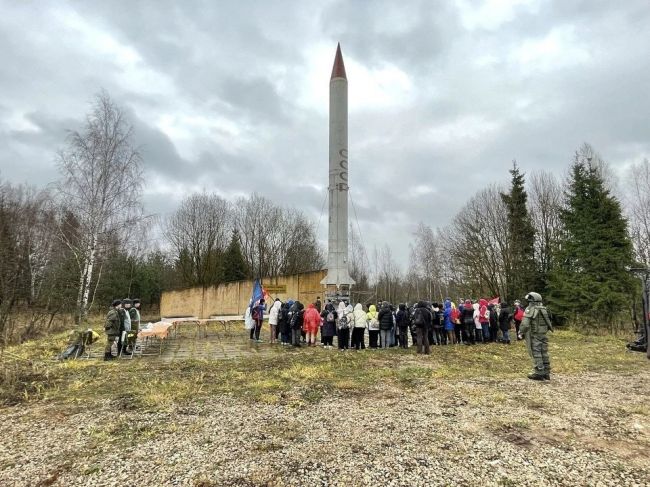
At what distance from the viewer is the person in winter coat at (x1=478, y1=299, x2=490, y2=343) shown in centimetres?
1445

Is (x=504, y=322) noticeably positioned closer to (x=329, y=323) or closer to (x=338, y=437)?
(x=329, y=323)

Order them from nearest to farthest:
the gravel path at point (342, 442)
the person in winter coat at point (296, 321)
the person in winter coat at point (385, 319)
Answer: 1. the gravel path at point (342, 442)
2. the person in winter coat at point (385, 319)
3. the person in winter coat at point (296, 321)

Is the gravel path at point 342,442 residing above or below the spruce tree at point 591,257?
below

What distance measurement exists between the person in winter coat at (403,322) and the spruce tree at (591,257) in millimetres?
16023

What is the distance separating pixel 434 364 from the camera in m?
9.96

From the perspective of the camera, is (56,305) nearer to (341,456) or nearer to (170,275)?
(170,275)

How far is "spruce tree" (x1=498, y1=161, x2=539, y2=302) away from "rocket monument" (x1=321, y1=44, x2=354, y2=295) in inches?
631

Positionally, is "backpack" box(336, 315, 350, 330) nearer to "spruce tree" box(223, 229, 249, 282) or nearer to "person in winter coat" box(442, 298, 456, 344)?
"person in winter coat" box(442, 298, 456, 344)

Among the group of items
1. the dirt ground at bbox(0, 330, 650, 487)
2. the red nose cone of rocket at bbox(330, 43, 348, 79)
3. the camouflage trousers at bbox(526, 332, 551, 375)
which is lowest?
the dirt ground at bbox(0, 330, 650, 487)

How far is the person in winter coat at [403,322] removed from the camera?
12.8 m

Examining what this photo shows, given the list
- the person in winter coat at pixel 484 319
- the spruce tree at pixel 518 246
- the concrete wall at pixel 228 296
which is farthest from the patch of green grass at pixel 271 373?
the spruce tree at pixel 518 246

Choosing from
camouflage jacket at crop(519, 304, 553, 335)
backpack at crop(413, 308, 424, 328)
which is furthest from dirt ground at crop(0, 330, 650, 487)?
backpack at crop(413, 308, 424, 328)

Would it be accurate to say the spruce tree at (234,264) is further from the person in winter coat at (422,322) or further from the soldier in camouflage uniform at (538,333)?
the soldier in camouflage uniform at (538,333)

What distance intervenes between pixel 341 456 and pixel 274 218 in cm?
3517
